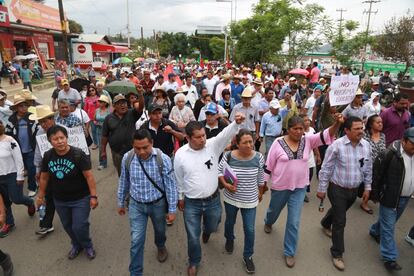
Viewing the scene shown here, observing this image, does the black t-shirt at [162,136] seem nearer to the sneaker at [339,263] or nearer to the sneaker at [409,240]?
the sneaker at [339,263]

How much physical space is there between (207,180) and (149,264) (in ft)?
4.60

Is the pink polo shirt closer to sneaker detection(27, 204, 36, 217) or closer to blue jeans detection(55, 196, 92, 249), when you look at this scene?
blue jeans detection(55, 196, 92, 249)

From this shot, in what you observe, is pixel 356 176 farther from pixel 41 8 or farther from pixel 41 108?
pixel 41 8

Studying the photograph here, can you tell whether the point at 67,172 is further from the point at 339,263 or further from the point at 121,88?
the point at 121,88

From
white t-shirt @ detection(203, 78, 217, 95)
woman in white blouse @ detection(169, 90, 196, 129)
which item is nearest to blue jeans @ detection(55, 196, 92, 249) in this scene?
woman in white blouse @ detection(169, 90, 196, 129)

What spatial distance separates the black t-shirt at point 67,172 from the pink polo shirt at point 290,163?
2204mm

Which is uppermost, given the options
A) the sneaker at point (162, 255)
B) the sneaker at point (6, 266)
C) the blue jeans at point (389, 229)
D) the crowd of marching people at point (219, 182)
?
the crowd of marching people at point (219, 182)

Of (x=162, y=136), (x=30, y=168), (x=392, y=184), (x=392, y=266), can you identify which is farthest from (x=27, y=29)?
(x=392, y=266)

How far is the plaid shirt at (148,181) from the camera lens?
3.21 metres

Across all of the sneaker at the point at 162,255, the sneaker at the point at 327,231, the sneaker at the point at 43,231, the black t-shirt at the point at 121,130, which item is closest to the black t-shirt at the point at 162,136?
the black t-shirt at the point at 121,130

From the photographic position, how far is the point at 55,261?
3.79 metres

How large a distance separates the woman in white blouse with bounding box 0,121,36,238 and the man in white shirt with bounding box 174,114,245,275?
238cm

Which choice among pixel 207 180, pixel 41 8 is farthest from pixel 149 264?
pixel 41 8

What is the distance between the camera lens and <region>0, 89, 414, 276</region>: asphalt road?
12.0ft
